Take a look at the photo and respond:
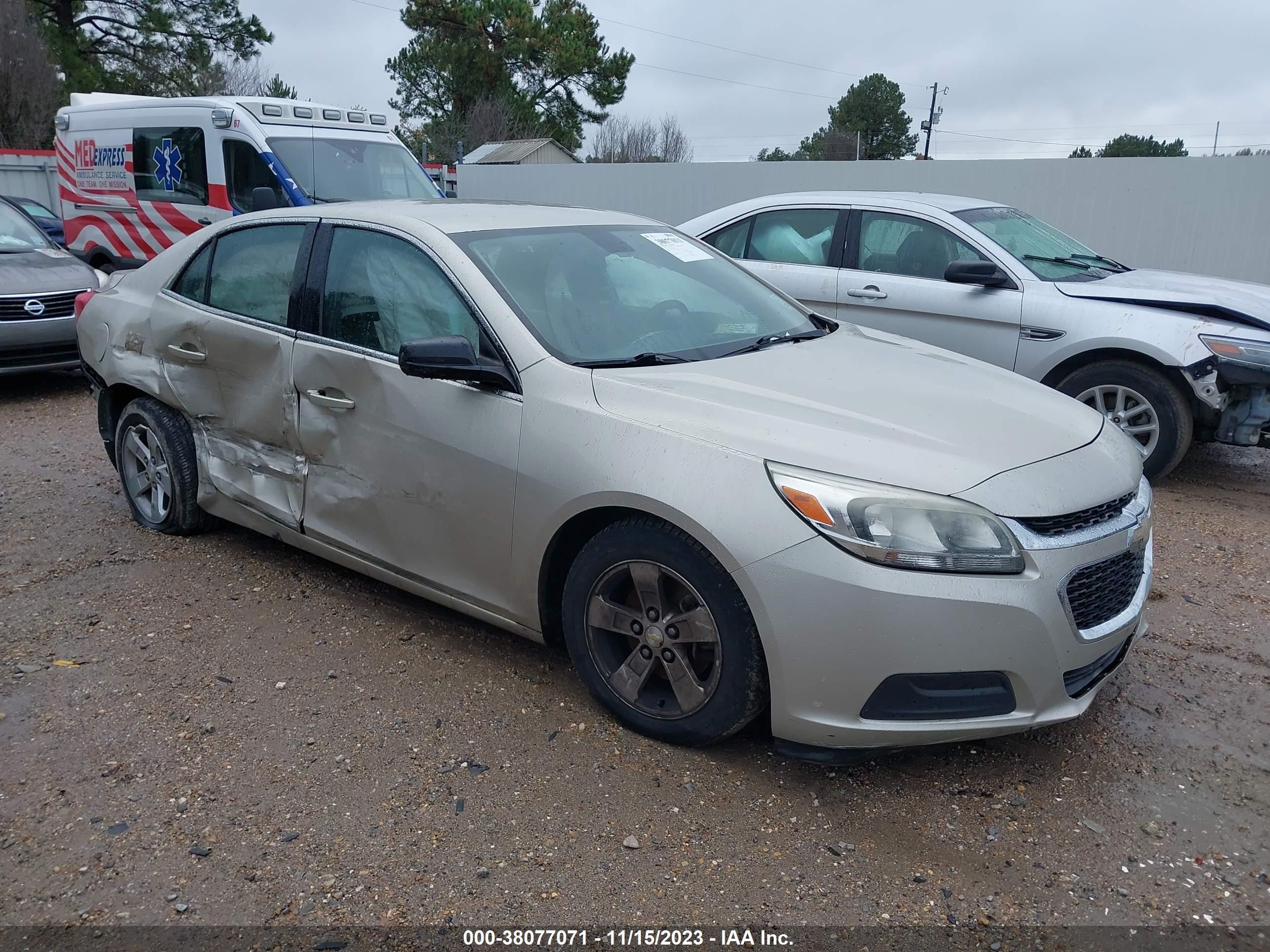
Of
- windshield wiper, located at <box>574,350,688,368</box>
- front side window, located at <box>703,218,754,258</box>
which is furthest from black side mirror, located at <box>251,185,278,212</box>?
windshield wiper, located at <box>574,350,688,368</box>

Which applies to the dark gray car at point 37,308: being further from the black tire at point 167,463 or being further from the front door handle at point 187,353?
the front door handle at point 187,353

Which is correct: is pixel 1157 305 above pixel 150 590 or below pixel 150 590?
above

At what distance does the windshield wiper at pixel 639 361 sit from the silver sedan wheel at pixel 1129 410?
3.45m

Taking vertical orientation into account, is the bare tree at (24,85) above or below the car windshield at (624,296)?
above

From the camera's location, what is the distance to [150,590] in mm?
4328

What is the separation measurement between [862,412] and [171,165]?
9.73 meters

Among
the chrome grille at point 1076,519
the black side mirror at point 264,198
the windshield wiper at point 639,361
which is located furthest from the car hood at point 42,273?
the chrome grille at point 1076,519

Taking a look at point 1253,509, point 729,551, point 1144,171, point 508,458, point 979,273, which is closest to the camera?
point 729,551

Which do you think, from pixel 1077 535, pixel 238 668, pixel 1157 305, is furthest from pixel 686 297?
pixel 1157 305

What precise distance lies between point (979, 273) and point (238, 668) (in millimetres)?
4693

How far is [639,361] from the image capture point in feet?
11.0

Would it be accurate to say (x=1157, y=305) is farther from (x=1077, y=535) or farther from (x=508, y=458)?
(x=508, y=458)

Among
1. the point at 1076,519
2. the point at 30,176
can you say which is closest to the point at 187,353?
the point at 1076,519

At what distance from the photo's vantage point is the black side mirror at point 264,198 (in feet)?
29.4
